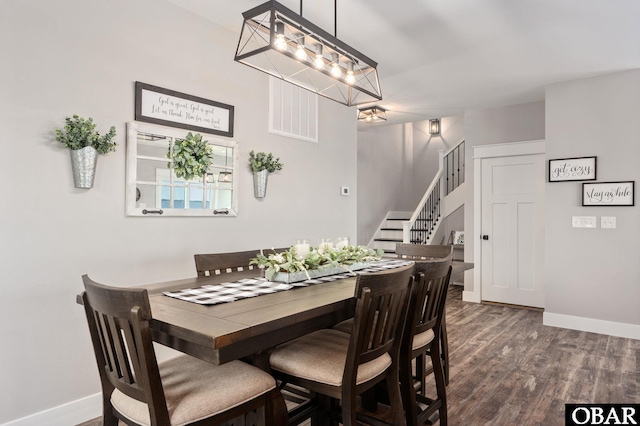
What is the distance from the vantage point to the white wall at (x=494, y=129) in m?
5.01

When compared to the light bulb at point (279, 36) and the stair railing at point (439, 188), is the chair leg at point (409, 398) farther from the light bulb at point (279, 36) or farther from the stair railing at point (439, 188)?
the stair railing at point (439, 188)

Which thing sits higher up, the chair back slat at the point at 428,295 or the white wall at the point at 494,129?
the white wall at the point at 494,129

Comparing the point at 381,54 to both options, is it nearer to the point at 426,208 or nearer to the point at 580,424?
the point at 580,424

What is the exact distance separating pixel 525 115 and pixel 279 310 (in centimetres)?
475

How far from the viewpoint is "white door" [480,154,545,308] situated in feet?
16.3

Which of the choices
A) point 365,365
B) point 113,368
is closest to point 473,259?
point 365,365

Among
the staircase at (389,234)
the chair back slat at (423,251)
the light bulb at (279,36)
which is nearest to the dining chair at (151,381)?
the light bulb at (279,36)

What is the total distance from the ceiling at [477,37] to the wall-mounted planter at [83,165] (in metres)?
1.27

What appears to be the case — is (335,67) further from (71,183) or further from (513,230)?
(513,230)

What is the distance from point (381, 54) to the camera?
356 centimetres

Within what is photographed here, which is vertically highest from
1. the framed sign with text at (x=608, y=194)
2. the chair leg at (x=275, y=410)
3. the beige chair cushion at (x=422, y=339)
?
the framed sign with text at (x=608, y=194)

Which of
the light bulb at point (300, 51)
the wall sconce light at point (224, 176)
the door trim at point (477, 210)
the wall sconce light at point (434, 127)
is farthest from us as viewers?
the wall sconce light at point (434, 127)

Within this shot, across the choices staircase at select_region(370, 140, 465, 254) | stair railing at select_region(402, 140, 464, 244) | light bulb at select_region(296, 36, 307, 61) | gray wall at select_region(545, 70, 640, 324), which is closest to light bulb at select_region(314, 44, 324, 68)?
light bulb at select_region(296, 36, 307, 61)

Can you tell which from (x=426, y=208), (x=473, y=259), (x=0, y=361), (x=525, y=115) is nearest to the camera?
(x=0, y=361)
